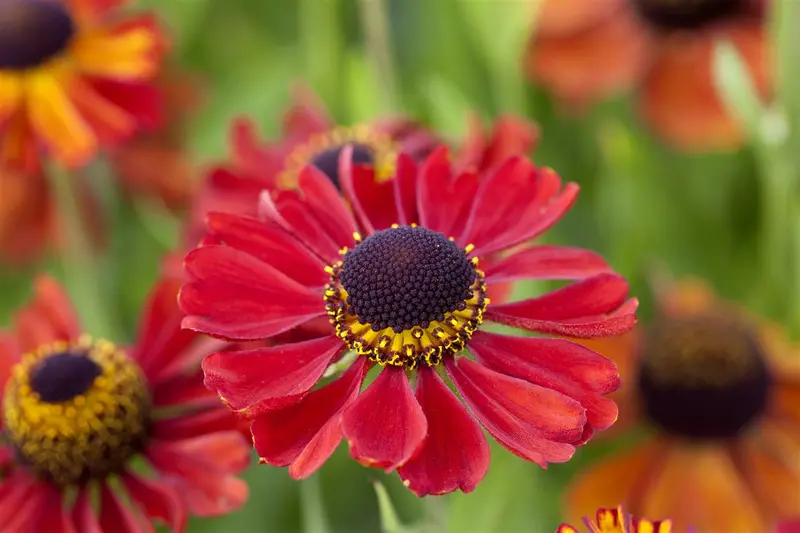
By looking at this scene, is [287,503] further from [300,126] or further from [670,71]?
[670,71]

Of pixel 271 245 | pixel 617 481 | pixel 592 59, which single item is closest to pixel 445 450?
pixel 271 245

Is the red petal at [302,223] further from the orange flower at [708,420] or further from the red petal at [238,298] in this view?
the orange flower at [708,420]

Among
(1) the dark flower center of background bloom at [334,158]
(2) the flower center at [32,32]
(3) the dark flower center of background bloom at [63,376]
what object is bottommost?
(3) the dark flower center of background bloom at [63,376]

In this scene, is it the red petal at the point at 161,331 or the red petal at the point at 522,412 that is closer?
the red petal at the point at 522,412

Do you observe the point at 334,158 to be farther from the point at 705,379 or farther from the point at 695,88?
the point at 695,88

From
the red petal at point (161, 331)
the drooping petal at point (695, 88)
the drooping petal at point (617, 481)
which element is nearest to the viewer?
the red petal at point (161, 331)

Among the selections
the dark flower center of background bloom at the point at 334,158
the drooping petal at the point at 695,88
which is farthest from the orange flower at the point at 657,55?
the dark flower center of background bloom at the point at 334,158

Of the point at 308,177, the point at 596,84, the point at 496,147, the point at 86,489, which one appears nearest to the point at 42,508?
the point at 86,489
